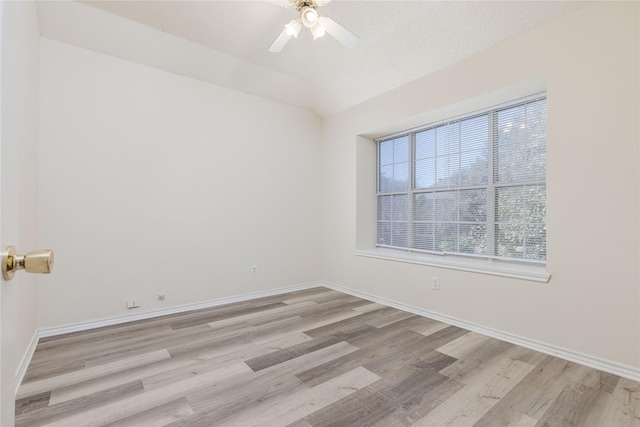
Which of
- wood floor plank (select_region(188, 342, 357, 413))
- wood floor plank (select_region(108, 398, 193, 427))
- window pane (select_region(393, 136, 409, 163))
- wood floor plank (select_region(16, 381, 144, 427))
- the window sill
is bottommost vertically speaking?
wood floor plank (select_region(188, 342, 357, 413))

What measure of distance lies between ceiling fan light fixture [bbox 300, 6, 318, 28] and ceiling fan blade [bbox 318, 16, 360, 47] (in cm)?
10

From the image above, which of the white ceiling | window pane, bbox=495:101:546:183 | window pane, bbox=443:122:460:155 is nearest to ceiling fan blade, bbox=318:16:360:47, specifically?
the white ceiling

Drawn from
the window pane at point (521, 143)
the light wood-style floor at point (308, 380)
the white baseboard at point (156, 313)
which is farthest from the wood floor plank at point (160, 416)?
the window pane at point (521, 143)

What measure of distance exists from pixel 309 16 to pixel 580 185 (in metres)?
2.36

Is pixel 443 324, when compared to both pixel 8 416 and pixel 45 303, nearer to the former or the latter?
pixel 8 416

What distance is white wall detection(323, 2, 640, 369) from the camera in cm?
200

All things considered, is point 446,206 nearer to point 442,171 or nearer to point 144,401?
point 442,171

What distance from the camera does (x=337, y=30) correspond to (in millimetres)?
2215

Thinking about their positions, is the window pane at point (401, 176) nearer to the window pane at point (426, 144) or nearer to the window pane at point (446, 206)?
the window pane at point (426, 144)

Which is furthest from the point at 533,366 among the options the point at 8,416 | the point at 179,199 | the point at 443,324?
the point at 179,199

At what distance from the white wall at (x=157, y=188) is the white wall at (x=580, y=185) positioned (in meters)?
2.30

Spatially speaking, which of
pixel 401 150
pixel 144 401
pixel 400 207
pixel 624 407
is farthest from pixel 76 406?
pixel 401 150

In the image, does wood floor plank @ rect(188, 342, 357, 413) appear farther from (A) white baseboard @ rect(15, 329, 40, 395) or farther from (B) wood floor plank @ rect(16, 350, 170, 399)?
(A) white baseboard @ rect(15, 329, 40, 395)

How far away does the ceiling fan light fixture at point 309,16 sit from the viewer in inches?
79.4
